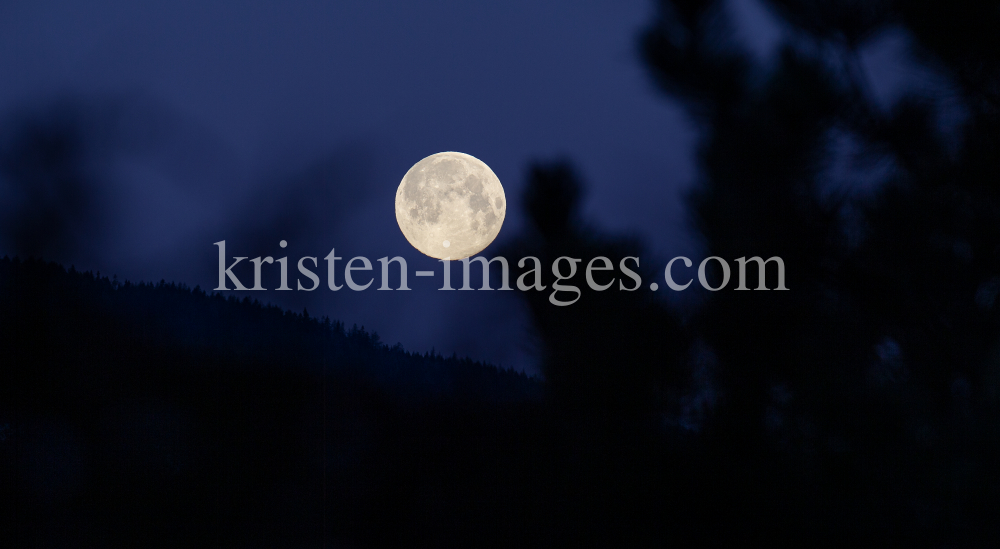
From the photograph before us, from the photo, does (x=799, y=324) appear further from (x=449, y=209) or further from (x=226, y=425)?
(x=226, y=425)

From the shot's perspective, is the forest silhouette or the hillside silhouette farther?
the hillside silhouette

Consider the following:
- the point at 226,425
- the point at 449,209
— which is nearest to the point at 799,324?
the point at 449,209

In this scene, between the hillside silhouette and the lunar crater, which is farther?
the hillside silhouette

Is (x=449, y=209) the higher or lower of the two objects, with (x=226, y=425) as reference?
higher

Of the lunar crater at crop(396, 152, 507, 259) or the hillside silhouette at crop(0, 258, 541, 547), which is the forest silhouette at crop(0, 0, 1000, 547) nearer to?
the hillside silhouette at crop(0, 258, 541, 547)

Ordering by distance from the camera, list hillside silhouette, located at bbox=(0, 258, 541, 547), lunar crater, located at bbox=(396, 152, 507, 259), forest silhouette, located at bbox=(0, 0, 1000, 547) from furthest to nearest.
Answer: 1. hillside silhouette, located at bbox=(0, 258, 541, 547)
2. lunar crater, located at bbox=(396, 152, 507, 259)
3. forest silhouette, located at bbox=(0, 0, 1000, 547)

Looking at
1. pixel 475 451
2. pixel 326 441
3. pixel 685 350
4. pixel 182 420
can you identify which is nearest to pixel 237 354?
pixel 182 420

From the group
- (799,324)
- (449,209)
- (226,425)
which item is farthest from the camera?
(226,425)

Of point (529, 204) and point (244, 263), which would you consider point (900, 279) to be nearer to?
point (529, 204)

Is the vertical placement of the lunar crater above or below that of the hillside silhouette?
above

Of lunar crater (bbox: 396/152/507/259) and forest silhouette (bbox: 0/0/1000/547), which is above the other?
lunar crater (bbox: 396/152/507/259)

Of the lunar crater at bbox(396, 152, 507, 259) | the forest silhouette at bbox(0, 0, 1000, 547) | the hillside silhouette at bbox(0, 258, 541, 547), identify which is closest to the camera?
the forest silhouette at bbox(0, 0, 1000, 547)

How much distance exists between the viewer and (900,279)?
1364 mm

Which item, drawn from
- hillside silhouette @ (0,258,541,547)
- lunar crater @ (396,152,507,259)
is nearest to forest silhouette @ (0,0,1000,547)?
hillside silhouette @ (0,258,541,547)
